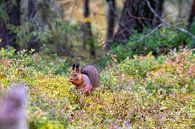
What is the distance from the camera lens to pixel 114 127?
4.96 m

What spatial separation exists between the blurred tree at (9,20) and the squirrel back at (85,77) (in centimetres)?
601

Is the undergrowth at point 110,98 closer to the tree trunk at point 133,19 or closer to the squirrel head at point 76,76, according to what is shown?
the squirrel head at point 76,76

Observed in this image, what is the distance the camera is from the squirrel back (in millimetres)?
6176

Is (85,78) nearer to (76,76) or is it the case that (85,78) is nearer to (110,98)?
(76,76)

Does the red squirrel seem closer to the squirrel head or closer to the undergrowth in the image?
the squirrel head

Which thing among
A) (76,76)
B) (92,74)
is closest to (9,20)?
(92,74)

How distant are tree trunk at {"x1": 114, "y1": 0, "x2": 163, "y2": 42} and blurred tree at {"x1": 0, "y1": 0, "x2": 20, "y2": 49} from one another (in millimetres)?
2759

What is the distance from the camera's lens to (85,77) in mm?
6344

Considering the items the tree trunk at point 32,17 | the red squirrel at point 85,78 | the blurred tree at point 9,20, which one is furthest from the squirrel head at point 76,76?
the blurred tree at point 9,20

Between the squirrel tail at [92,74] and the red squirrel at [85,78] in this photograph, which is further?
the squirrel tail at [92,74]

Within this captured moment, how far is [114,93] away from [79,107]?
949mm

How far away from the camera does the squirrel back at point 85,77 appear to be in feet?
20.3

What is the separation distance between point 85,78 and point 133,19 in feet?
24.6

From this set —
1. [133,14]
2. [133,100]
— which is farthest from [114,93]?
[133,14]
